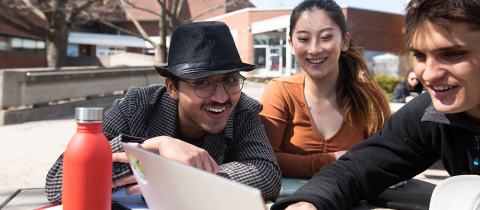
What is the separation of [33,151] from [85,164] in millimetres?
5153

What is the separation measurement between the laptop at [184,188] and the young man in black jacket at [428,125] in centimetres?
53

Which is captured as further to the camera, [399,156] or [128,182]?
[399,156]

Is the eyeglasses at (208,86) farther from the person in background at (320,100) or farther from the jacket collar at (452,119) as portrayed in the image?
the jacket collar at (452,119)

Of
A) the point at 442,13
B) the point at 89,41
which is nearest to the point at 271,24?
the point at 89,41

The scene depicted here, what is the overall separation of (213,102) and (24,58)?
25.6 metres

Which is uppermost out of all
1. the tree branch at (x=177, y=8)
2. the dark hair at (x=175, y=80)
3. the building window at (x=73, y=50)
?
the tree branch at (x=177, y=8)

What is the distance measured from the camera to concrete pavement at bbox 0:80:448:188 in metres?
4.22

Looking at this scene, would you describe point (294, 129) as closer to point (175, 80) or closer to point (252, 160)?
point (252, 160)

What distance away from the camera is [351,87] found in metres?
2.70

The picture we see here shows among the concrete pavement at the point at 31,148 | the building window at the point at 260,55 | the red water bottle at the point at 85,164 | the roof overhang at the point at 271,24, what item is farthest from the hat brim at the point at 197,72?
the building window at the point at 260,55

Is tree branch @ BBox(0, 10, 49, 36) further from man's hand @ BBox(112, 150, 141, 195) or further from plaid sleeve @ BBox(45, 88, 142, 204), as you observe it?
man's hand @ BBox(112, 150, 141, 195)

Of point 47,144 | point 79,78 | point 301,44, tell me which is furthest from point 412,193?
point 79,78

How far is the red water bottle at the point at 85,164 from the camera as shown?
1.02 m

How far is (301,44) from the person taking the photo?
263cm
